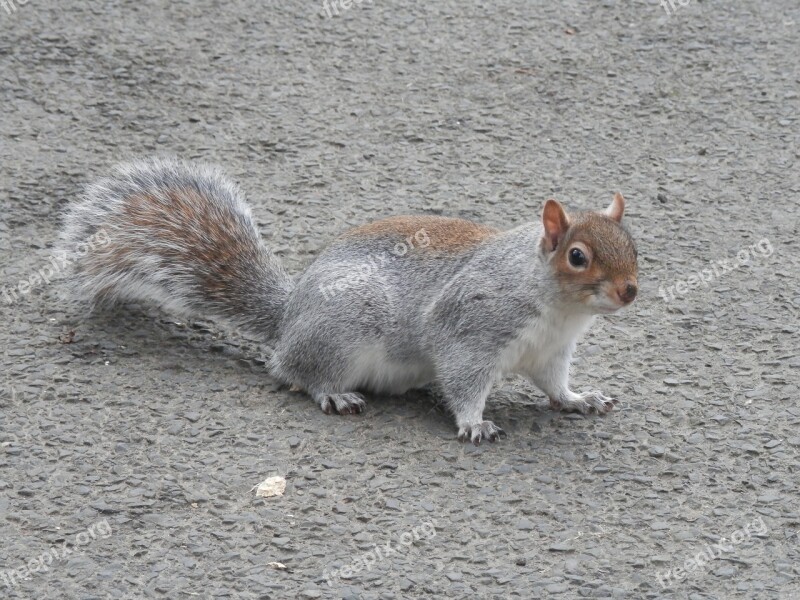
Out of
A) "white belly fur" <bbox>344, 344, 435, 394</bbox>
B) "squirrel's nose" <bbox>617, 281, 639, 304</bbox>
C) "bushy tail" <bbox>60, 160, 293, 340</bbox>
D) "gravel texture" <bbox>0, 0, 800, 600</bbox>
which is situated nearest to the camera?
"gravel texture" <bbox>0, 0, 800, 600</bbox>

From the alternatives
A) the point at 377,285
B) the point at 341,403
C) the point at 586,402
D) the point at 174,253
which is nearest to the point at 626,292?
the point at 586,402

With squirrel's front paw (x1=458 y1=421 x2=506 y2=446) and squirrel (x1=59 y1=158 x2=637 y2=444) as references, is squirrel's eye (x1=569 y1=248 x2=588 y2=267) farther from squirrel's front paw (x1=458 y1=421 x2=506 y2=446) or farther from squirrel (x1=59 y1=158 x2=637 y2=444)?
squirrel's front paw (x1=458 y1=421 x2=506 y2=446)

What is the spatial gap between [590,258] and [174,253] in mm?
1226

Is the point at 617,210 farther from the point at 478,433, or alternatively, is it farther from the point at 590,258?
the point at 478,433

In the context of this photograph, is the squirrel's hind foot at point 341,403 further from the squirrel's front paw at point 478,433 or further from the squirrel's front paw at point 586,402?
the squirrel's front paw at point 586,402

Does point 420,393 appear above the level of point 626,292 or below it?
below

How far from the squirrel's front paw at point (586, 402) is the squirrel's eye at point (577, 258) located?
18.4 inches

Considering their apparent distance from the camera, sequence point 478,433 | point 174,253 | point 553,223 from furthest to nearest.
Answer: point 174,253 < point 478,433 < point 553,223

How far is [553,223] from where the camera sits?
3.09m

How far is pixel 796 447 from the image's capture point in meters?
3.19

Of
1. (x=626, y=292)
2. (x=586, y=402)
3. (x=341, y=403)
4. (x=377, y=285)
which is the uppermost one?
(x=626, y=292)

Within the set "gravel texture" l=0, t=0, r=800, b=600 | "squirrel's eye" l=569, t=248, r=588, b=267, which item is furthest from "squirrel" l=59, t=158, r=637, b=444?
"gravel texture" l=0, t=0, r=800, b=600

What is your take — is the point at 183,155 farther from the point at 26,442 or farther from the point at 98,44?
the point at 26,442

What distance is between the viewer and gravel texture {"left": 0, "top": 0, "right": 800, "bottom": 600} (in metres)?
2.75
